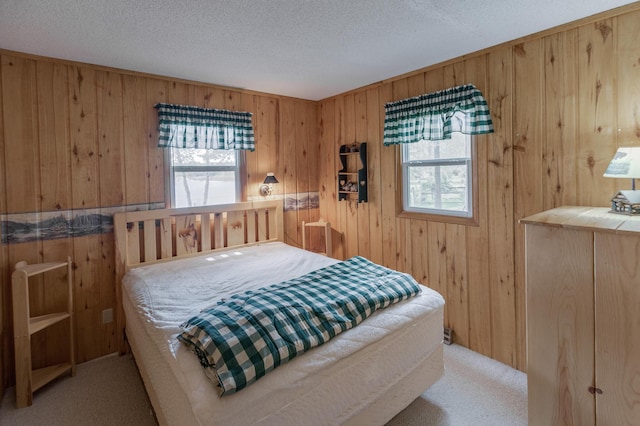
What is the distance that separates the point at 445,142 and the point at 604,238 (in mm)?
1697

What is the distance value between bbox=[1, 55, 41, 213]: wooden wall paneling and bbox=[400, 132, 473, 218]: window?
307 cm

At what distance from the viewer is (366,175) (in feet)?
12.0

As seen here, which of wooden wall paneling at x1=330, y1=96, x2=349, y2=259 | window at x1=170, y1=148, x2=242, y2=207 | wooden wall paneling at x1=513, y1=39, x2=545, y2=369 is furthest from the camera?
wooden wall paneling at x1=330, y1=96, x2=349, y2=259

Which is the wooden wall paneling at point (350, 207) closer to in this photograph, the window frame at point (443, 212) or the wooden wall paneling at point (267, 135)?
the window frame at point (443, 212)

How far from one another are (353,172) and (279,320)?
244 centimetres

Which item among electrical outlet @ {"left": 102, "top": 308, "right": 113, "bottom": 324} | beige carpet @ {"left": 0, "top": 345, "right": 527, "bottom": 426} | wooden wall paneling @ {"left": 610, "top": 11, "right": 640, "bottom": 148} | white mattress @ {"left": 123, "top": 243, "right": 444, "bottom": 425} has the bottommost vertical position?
beige carpet @ {"left": 0, "top": 345, "right": 527, "bottom": 426}

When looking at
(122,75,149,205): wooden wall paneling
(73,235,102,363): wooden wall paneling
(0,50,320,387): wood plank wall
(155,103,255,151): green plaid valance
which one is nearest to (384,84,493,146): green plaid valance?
(155,103,255,151): green plaid valance

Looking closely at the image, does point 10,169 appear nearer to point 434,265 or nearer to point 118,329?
point 118,329

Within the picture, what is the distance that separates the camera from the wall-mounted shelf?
362cm

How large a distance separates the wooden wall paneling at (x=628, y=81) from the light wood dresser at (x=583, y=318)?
22.8 inches

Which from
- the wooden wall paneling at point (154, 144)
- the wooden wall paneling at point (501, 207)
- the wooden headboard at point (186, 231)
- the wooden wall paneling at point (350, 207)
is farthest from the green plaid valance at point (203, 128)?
the wooden wall paneling at point (501, 207)

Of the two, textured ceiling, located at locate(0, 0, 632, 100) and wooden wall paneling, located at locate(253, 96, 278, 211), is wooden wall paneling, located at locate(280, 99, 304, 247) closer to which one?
wooden wall paneling, located at locate(253, 96, 278, 211)

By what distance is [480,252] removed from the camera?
276 cm

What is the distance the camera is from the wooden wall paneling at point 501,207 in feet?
8.29
